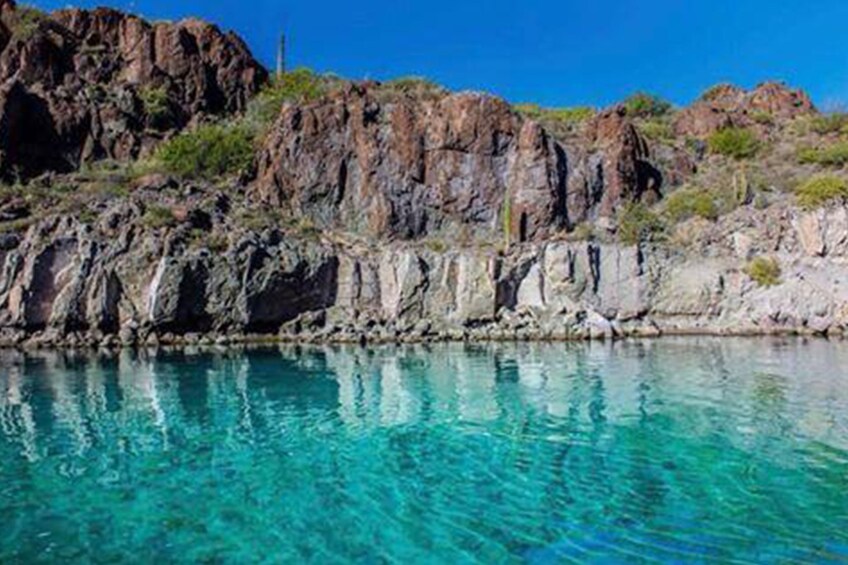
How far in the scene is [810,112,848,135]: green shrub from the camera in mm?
53094

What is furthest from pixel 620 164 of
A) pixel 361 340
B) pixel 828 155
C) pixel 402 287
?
pixel 361 340

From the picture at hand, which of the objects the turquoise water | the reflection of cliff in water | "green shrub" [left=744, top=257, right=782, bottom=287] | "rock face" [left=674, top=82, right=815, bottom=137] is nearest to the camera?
the turquoise water

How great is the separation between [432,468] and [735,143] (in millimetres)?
46581

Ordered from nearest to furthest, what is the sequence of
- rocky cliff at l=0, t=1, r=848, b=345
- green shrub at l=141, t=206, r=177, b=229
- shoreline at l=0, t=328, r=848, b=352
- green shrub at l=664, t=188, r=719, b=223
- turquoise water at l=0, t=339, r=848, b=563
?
turquoise water at l=0, t=339, r=848, b=563, shoreline at l=0, t=328, r=848, b=352, rocky cliff at l=0, t=1, r=848, b=345, green shrub at l=141, t=206, r=177, b=229, green shrub at l=664, t=188, r=719, b=223

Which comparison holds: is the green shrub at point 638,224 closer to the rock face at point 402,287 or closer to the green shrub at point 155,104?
the rock face at point 402,287

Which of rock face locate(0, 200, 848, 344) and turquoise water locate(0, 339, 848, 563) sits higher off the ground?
rock face locate(0, 200, 848, 344)

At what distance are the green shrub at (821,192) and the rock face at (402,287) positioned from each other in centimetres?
83

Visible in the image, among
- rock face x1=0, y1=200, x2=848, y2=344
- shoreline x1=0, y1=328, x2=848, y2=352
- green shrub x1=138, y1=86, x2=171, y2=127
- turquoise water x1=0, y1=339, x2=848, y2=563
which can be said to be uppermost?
green shrub x1=138, y1=86, x2=171, y2=127

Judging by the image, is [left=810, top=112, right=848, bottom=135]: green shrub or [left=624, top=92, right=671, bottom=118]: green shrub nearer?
[left=810, top=112, right=848, bottom=135]: green shrub

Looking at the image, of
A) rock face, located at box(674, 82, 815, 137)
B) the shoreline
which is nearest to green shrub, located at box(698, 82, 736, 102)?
rock face, located at box(674, 82, 815, 137)

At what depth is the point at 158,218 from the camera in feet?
133

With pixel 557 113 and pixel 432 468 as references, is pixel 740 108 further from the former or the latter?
pixel 432 468

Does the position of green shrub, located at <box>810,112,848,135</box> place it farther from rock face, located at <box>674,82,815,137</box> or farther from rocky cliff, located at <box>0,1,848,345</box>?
rock face, located at <box>674,82,815,137</box>

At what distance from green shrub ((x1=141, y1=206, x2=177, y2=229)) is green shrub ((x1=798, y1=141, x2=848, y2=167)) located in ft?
124
